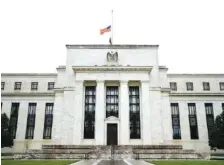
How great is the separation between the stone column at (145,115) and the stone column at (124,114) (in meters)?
2.41

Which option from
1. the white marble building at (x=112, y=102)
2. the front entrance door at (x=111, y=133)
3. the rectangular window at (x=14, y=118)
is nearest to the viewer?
the front entrance door at (x=111, y=133)

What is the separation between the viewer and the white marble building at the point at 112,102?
37.9 m

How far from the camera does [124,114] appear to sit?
37750mm

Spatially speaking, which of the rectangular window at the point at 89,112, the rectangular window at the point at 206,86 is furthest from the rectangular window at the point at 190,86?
the rectangular window at the point at 89,112

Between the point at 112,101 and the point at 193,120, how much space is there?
15.7 metres

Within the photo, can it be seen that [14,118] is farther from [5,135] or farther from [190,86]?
[190,86]

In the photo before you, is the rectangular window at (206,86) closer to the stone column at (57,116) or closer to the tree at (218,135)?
the tree at (218,135)

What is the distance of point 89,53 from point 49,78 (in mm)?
10241

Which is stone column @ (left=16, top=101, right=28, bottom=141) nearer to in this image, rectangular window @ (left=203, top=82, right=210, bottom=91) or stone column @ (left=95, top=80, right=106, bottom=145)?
stone column @ (left=95, top=80, right=106, bottom=145)

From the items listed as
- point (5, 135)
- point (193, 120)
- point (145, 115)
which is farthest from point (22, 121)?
point (193, 120)

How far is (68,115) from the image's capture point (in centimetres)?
3903

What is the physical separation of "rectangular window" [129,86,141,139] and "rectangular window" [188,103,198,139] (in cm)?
1107

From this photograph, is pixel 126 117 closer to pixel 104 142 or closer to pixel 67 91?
pixel 104 142

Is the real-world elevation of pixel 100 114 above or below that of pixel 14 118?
above
